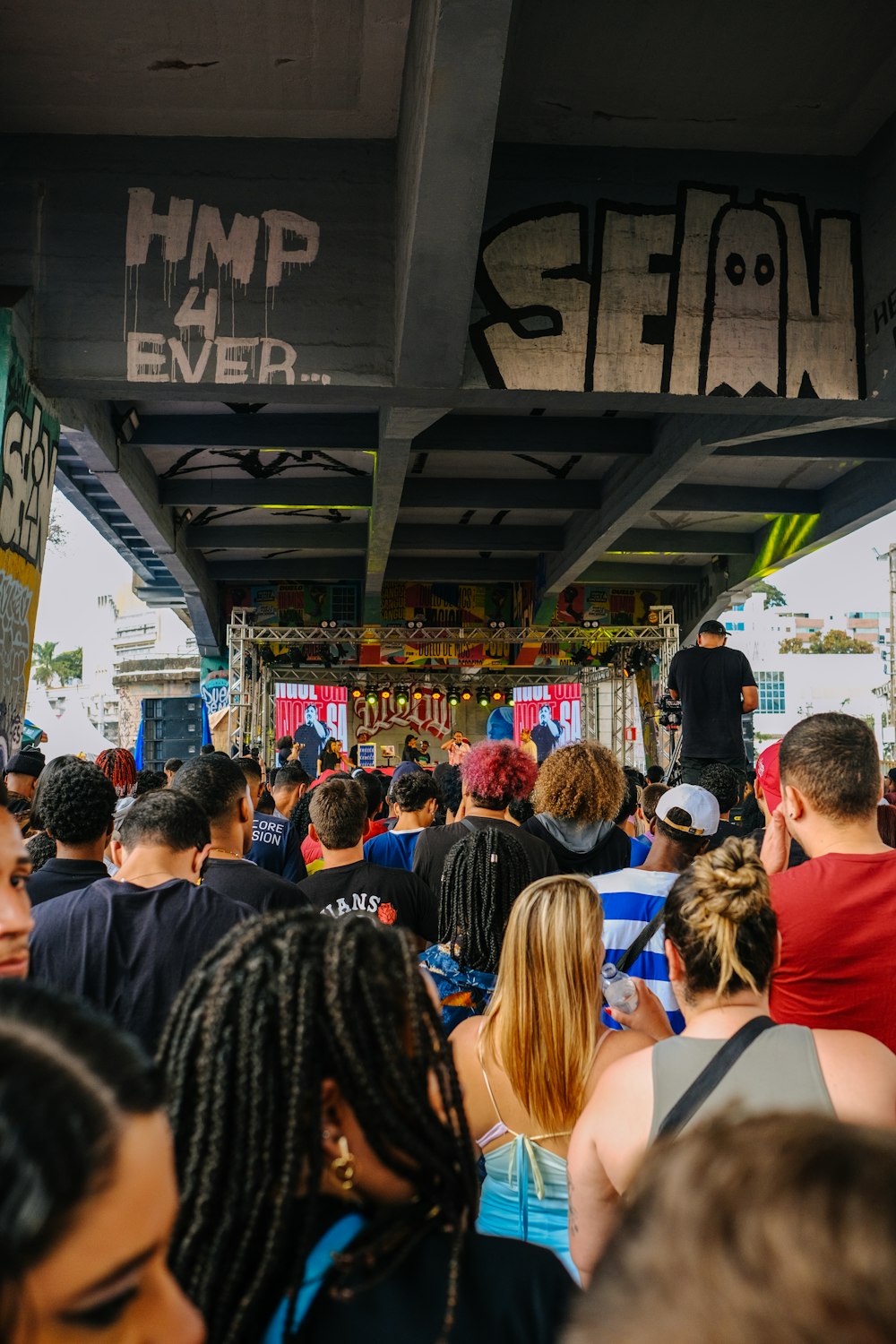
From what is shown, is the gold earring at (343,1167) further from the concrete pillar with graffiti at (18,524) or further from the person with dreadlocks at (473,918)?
the concrete pillar with graffiti at (18,524)

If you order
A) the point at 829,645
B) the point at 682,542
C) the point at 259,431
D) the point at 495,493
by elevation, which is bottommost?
the point at 259,431

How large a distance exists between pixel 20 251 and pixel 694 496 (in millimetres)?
8994

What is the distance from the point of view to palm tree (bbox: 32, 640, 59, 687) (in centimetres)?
8869

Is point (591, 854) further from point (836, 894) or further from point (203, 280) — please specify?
point (203, 280)

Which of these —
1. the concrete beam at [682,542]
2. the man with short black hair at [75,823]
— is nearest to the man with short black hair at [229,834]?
the man with short black hair at [75,823]

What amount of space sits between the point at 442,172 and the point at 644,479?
239 inches

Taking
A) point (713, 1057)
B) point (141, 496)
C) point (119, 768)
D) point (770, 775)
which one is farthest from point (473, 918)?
point (141, 496)

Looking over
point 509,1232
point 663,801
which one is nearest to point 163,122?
point 663,801

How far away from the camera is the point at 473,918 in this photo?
3.73 metres

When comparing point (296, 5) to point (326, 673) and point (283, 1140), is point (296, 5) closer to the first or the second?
point (283, 1140)

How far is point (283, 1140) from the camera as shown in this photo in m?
1.19

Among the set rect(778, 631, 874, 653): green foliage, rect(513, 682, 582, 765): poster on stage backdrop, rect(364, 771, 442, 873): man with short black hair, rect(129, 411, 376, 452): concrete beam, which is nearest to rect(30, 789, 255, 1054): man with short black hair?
rect(364, 771, 442, 873): man with short black hair

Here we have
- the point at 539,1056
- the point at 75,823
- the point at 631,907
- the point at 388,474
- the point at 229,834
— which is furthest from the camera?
the point at 388,474

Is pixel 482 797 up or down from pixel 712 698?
down
